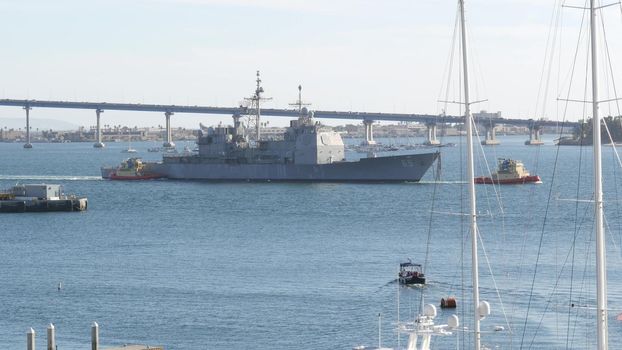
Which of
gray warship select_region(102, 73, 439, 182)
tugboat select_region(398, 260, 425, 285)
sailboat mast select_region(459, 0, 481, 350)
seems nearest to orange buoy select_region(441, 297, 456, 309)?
tugboat select_region(398, 260, 425, 285)

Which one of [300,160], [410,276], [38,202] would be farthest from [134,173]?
[410,276]

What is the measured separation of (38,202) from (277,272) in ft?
136

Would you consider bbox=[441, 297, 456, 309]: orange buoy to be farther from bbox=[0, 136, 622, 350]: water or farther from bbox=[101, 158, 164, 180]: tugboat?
bbox=[101, 158, 164, 180]: tugboat

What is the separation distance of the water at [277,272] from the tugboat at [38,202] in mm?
2092

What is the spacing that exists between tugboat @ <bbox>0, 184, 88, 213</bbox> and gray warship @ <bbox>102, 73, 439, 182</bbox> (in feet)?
94.4

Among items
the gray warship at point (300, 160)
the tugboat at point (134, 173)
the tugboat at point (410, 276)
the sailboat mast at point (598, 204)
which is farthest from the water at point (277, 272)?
the tugboat at point (134, 173)

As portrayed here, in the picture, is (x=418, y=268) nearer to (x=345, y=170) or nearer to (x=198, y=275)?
(x=198, y=275)

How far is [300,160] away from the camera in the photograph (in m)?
118

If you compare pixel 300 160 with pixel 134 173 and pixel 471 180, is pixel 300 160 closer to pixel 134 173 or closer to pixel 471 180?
pixel 134 173

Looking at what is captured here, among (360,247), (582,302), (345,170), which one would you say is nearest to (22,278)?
(360,247)

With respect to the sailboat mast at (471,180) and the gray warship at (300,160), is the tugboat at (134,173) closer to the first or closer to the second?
the gray warship at (300,160)

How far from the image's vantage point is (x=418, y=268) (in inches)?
Answer: 1971

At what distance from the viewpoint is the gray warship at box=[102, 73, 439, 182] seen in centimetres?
11794

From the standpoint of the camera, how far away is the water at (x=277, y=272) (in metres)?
39.3
